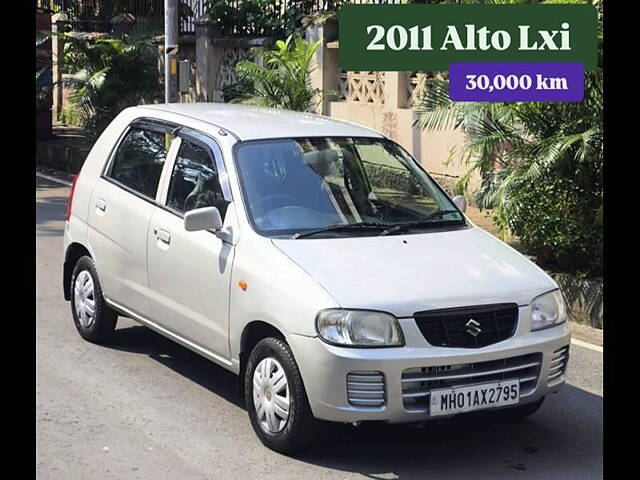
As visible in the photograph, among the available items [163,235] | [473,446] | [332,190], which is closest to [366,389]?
[473,446]

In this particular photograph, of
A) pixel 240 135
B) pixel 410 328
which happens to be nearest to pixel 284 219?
pixel 240 135

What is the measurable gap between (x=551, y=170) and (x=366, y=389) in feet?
15.9

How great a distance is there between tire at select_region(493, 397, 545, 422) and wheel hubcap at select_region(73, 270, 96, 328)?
10.5 ft

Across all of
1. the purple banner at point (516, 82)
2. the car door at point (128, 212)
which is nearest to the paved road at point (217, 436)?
the car door at point (128, 212)

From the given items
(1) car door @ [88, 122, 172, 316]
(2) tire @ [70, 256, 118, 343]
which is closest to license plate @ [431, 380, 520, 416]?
(1) car door @ [88, 122, 172, 316]

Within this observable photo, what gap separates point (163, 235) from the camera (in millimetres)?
7262

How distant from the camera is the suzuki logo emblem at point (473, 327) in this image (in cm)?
593

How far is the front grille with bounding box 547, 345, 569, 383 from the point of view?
623cm

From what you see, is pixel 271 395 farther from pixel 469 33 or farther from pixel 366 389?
pixel 469 33

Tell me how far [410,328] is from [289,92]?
9517 millimetres

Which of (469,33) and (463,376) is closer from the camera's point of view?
(463,376)

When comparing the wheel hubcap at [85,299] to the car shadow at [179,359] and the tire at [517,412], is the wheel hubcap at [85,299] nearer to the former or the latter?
the car shadow at [179,359]

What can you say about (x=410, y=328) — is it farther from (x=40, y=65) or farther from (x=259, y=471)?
(x=40, y=65)

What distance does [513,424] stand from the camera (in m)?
6.75
